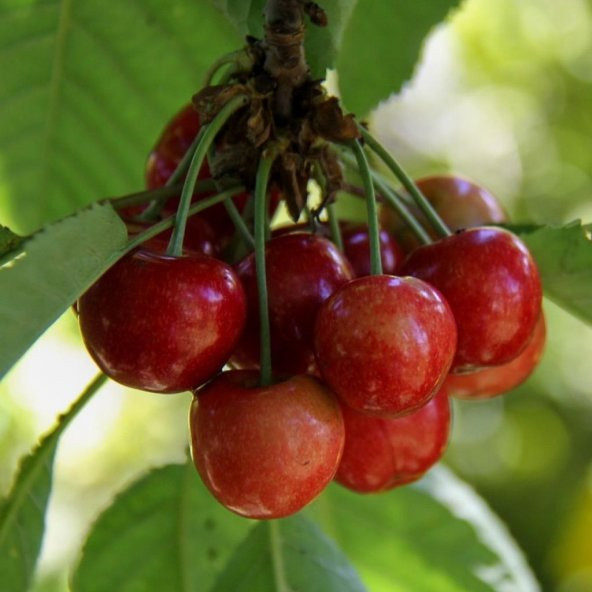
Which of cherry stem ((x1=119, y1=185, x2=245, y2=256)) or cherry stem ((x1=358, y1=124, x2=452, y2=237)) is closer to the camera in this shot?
cherry stem ((x1=119, y1=185, x2=245, y2=256))

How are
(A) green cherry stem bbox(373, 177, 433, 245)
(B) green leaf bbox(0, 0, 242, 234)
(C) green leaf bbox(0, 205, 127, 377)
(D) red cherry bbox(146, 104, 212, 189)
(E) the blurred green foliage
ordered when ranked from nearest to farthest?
(C) green leaf bbox(0, 205, 127, 377) < (A) green cherry stem bbox(373, 177, 433, 245) < (D) red cherry bbox(146, 104, 212, 189) < (B) green leaf bbox(0, 0, 242, 234) < (E) the blurred green foliage

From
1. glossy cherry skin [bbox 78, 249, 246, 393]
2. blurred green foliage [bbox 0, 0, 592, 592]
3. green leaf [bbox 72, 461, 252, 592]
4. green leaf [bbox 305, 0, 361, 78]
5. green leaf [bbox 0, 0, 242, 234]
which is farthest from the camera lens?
blurred green foliage [bbox 0, 0, 592, 592]

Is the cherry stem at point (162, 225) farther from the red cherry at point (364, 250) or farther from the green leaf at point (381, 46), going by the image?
the green leaf at point (381, 46)

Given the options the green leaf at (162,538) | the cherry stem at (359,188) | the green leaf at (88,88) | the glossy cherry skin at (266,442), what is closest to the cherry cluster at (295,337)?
the glossy cherry skin at (266,442)

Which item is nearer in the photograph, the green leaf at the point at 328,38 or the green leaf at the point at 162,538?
the green leaf at the point at 328,38

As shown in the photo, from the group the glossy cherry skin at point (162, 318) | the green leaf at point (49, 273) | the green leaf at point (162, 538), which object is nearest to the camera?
the green leaf at point (49, 273)

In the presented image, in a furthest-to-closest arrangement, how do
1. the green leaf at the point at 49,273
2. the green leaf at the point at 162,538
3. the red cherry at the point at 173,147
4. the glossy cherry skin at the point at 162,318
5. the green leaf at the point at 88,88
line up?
the green leaf at the point at 88,88 → the green leaf at the point at 162,538 → the red cherry at the point at 173,147 → the glossy cherry skin at the point at 162,318 → the green leaf at the point at 49,273

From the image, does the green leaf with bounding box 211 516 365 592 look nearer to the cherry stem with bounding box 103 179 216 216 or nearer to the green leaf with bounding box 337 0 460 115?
the cherry stem with bounding box 103 179 216 216

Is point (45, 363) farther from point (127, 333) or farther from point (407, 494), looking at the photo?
point (127, 333)

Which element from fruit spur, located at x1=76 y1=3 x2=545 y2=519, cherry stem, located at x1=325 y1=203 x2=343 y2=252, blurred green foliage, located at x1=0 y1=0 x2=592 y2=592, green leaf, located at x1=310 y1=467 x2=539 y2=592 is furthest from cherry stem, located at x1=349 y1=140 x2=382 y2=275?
blurred green foliage, located at x1=0 y1=0 x2=592 y2=592
